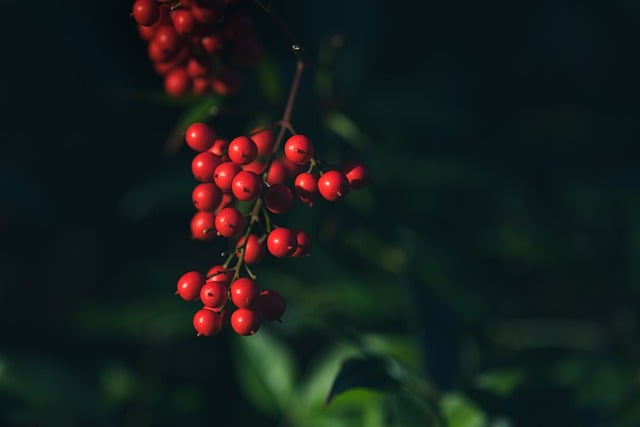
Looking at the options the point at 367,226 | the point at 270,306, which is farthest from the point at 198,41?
the point at 367,226

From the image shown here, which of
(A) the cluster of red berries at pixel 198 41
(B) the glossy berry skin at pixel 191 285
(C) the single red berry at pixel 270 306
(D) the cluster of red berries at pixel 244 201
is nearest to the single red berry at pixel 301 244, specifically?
(D) the cluster of red berries at pixel 244 201

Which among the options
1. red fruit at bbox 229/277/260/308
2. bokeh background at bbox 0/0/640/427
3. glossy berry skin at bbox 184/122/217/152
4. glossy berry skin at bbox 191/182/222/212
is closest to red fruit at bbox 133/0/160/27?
glossy berry skin at bbox 184/122/217/152

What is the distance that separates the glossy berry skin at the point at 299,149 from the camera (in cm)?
133

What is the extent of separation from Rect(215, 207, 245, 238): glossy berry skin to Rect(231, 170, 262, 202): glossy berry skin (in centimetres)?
5

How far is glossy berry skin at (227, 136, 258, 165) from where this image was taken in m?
1.35

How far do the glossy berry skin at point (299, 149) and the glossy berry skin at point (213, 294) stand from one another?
0.30m

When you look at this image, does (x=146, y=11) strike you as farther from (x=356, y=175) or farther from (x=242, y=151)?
(x=356, y=175)

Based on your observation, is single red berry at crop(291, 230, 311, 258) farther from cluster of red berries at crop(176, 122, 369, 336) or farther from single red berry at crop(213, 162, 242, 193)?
single red berry at crop(213, 162, 242, 193)

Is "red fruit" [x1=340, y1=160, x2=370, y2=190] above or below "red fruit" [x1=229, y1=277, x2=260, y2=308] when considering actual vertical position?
above

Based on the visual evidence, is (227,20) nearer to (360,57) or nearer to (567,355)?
(360,57)

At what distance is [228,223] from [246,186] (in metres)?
0.09

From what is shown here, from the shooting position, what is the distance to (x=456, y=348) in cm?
203

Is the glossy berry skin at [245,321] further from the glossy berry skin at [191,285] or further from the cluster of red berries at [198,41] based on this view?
the cluster of red berries at [198,41]

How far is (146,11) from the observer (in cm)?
134
